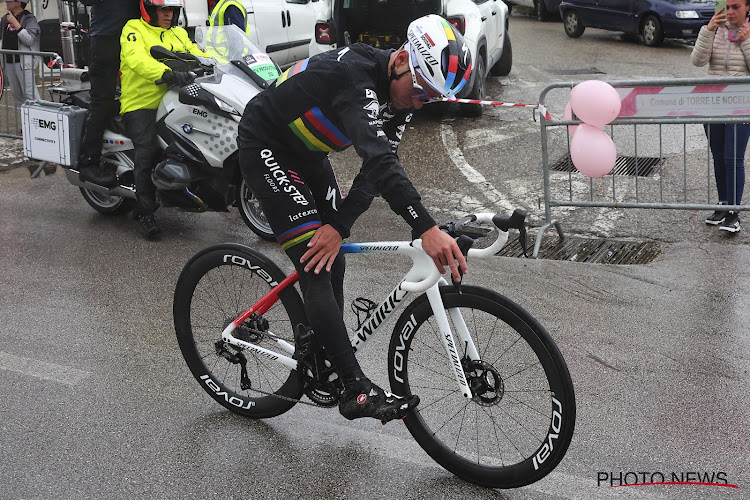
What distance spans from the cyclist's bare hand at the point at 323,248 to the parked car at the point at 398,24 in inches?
308

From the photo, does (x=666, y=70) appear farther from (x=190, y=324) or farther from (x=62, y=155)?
(x=190, y=324)

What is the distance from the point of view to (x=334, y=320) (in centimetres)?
404

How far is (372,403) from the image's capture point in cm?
398

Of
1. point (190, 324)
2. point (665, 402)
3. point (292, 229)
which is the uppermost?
point (292, 229)

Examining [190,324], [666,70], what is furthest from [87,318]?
[666,70]

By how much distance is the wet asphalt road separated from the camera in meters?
4.14

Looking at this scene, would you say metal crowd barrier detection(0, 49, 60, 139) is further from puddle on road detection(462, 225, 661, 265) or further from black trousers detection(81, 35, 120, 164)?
puddle on road detection(462, 225, 661, 265)

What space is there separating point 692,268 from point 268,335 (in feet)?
11.6

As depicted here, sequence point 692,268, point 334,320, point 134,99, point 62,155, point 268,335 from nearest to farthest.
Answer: point 334,320
point 268,335
point 692,268
point 134,99
point 62,155

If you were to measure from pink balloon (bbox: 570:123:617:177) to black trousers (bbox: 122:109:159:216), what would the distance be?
3.25 metres

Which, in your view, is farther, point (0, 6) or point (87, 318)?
point (0, 6)

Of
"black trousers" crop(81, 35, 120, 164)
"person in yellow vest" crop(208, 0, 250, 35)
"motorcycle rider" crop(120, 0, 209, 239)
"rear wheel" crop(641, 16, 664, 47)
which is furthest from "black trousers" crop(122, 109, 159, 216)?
"rear wheel" crop(641, 16, 664, 47)

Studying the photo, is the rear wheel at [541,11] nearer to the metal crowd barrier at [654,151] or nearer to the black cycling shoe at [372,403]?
the metal crowd barrier at [654,151]

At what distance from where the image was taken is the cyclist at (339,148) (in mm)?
3615
